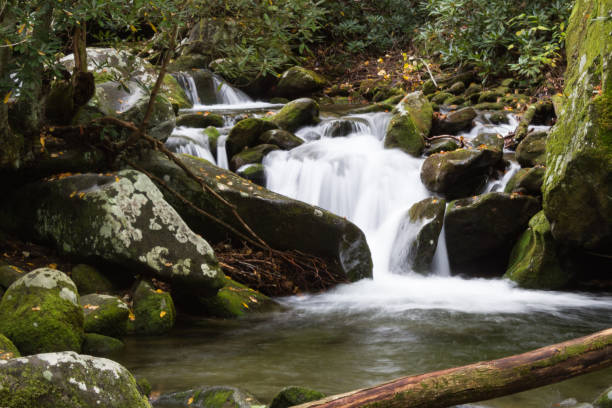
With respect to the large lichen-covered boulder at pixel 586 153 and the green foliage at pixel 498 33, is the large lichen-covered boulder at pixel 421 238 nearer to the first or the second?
the large lichen-covered boulder at pixel 586 153

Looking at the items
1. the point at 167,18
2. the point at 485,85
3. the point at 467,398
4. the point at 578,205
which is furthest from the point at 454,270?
the point at 485,85

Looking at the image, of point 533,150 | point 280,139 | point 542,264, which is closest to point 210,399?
point 542,264

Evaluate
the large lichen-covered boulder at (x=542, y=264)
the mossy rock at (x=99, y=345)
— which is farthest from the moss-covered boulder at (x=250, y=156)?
the mossy rock at (x=99, y=345)

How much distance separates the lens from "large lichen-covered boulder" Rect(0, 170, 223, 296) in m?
6.36

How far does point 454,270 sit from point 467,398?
6246 millimetres

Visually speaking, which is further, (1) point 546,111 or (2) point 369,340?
(1) point 546,111

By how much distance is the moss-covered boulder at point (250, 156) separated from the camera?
34.8 feet

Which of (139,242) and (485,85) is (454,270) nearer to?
(139,242)

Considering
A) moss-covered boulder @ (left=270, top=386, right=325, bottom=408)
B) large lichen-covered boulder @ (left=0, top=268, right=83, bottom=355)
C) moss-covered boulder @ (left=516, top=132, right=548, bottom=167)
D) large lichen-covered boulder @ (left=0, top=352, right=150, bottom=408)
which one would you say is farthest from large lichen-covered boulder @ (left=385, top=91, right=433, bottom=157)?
large lichen-covered boulder @ (left=0, top=352, right=150, bottom=408)

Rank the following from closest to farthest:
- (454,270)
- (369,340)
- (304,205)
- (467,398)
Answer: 1. (467,398)
2. (369,340)
3. (304,205)
4. (454,270)

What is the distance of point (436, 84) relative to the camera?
52.5 feet

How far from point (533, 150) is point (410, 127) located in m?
2.46

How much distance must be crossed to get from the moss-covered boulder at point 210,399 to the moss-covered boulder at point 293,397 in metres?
0.26

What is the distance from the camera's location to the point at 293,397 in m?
3.47
